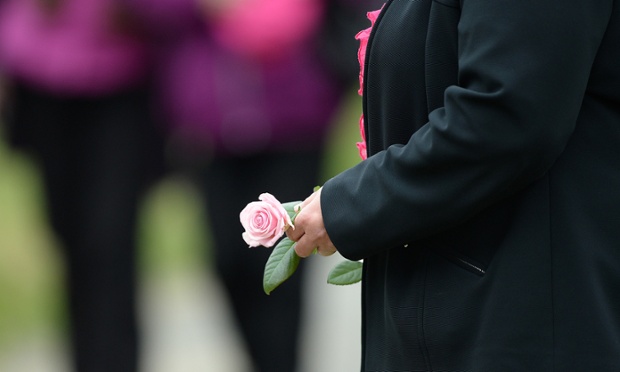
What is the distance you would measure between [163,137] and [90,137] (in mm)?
194

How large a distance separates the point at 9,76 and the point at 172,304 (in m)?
1.27

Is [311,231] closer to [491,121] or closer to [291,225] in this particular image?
[291,225]

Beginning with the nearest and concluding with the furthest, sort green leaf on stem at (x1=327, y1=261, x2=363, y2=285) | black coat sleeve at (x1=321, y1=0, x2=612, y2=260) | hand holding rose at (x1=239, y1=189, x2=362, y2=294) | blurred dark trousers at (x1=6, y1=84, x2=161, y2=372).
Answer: black coat sleeve at (x1=321, y1=0, x2=612, y2=260) → hand holding rose at (x1=239, y1=189, x2=362, y2=294) → green leaf on stem at (x1=327, y1=261, x2=363, y2=285) → blurred dark trousers at (x1=6, y1=84, x2=161, y2=372)

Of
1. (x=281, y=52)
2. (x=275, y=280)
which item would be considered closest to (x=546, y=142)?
(x=275, y=280)

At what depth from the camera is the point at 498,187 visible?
155 centimetres

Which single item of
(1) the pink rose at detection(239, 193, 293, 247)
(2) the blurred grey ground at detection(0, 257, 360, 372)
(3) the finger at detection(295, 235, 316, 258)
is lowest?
(2) the blurred grey ground at detection(0, 257, 360, 372)

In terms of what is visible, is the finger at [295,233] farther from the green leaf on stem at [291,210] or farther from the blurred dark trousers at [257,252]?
the blurred dark trousers at [257,252]

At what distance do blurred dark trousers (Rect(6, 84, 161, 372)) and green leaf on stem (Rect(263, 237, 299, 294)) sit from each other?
4.94 feet

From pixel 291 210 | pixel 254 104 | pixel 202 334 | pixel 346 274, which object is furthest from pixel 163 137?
pixel 291 210

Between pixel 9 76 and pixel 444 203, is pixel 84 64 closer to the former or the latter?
pixel 9 76

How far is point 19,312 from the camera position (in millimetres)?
4262

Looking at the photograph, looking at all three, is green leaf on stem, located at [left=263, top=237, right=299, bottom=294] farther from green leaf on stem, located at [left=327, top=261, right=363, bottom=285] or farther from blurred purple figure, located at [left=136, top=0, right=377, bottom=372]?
blurred purple figure, located at [left=136, top=0, right=377, bottom=372]

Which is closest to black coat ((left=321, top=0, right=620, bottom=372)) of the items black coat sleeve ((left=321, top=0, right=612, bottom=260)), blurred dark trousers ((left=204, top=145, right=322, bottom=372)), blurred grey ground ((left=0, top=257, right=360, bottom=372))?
black coat sleeve ((left=321, top=0, right=612, bottom=260))

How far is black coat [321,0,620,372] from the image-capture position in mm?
1508
